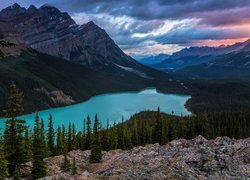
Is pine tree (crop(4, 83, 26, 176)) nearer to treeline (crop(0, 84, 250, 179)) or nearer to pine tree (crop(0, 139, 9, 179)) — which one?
treeline (crop(0, 84, 250, 179))

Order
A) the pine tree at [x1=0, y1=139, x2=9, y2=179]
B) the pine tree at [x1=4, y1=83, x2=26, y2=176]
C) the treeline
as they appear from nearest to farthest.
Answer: the pine tree at [x1=0, y1=139, x2=9, y2=179] < the pine tree at [x1=4, y1=83, x2=26, y2=176] < the treeline

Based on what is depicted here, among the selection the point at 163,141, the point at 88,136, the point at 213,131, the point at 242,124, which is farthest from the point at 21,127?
the point at 242,124

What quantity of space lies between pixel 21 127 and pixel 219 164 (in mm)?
27584

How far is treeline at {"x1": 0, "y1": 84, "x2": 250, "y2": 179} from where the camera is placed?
164 feet

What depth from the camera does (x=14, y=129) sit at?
50.2 m

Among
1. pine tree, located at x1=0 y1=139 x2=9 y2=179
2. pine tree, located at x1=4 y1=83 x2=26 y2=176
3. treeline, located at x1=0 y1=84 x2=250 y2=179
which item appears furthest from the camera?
treeline, located at x1=0 y1=84 x2=250 y2=179

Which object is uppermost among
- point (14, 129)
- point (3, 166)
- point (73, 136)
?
point (14, 129)

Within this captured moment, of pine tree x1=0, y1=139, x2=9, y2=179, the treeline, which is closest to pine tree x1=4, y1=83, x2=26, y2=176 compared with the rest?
the treeline

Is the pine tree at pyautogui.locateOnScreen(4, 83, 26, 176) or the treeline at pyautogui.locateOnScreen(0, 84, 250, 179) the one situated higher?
the pine tree at pyautogui.locateOnScreen(4, 83, 26, 176)

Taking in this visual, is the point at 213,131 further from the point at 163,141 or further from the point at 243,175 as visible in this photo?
the point at 243,175

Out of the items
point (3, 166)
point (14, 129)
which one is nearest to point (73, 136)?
point (14, 129)

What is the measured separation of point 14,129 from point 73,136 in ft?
217

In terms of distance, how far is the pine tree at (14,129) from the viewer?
49112mm

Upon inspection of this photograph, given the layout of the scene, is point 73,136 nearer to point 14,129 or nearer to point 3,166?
point 14,129
